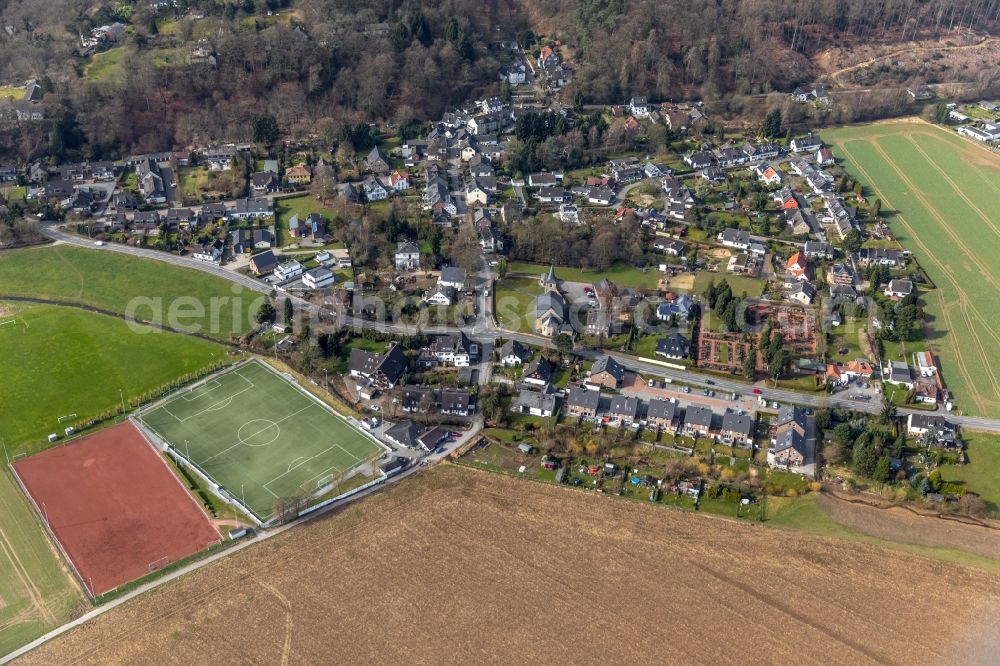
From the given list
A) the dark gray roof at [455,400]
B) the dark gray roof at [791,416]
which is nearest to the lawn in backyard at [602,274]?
the dark gray roof at [791,416]

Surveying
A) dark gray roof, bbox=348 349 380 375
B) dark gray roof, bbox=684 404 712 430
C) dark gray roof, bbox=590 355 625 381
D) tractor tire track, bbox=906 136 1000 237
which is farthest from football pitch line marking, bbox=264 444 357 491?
tractor tire track, bbox=906 136 1000 237

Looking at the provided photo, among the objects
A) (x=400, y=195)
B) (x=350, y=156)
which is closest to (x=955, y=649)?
(x=400, y=195)

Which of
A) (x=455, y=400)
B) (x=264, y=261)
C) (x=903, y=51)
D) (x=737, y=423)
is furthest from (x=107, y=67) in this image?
(x=903, y=51)

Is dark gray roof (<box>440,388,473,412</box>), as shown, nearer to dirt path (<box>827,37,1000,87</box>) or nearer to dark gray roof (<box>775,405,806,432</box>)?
dark gray roof (<box>775,405,806,432</box>)

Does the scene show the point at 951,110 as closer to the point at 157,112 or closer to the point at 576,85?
the point at 576,85

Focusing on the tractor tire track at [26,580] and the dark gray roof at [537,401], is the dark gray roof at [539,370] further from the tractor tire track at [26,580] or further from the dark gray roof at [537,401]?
the tractor tire track at [26,580]
